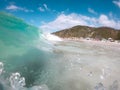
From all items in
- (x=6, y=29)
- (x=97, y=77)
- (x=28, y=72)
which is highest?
(x=6, y=29)

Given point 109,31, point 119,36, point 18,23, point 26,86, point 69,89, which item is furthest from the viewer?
point 109,31

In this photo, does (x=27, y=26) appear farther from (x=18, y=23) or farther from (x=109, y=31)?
(x=109, y=31)

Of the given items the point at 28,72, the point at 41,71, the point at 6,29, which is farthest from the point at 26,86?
the point at 6,29

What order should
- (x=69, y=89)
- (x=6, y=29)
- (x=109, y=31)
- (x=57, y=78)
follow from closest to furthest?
(x=69, y=89) → (x=57, y=78) → (x=6, y=29) → (x=109, y=31)

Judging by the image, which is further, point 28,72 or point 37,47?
point 37,47

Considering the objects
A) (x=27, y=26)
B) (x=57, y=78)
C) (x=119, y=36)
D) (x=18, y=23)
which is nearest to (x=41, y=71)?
(x=57, y=78)

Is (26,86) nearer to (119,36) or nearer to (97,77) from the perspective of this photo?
(97,77)

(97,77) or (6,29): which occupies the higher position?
(6,29)

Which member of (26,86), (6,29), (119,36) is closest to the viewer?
(26,86)

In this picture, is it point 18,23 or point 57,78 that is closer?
point 57,78
